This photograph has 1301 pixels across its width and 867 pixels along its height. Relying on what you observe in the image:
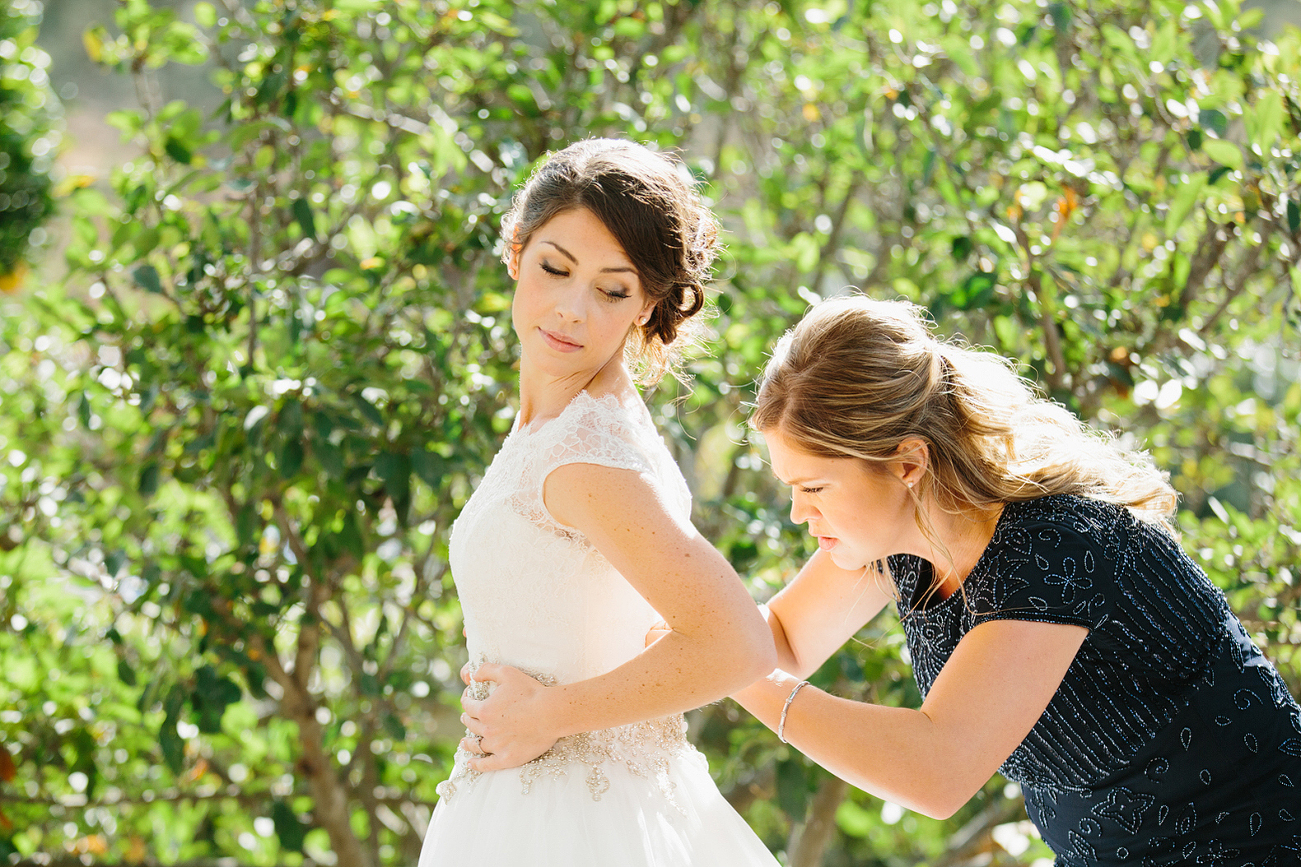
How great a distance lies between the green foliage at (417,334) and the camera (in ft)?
7.14

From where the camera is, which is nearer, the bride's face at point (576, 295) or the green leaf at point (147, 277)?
the bride's face at point (576, 295)

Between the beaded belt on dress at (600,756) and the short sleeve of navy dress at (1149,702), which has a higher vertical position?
the short sleeve of navy dress at (1149,702)

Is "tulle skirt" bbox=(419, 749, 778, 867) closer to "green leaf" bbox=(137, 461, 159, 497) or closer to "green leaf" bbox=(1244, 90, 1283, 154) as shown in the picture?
"green leaf" bbox=(137, 461, 159, 497)

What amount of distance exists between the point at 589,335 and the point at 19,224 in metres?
4.54

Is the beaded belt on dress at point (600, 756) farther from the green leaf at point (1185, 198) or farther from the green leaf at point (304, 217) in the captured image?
the green leaf at point (1185, 198)

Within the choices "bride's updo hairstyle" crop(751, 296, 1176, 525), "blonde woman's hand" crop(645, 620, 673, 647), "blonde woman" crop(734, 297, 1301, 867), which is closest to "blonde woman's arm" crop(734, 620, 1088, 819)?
"blonde woman" crop(734, 297, 1301, 867)

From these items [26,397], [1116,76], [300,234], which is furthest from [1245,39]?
[26,397]

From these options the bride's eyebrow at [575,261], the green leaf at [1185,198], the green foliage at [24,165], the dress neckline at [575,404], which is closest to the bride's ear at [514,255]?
the bride's eyebrow at [575,261]

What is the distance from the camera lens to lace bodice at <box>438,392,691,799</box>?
4.46 ft

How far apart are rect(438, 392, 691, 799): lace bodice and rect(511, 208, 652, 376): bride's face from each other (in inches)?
3.2

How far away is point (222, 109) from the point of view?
2322mm

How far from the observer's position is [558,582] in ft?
Answer: 4.53

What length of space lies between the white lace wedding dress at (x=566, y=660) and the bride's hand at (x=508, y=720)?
0.11 feet

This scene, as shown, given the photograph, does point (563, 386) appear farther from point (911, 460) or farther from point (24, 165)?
point (24, 165)
